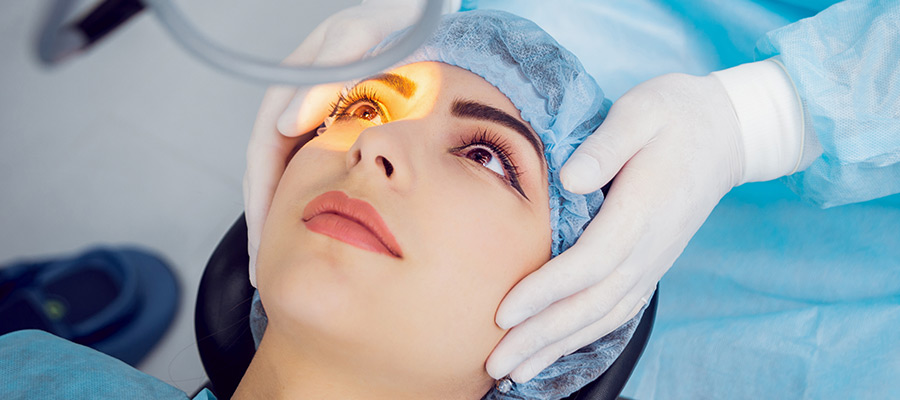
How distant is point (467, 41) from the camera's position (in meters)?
1.03

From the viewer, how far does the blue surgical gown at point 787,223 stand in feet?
3.61

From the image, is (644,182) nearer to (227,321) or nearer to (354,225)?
(354,225)

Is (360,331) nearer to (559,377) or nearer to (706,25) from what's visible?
(559,377)

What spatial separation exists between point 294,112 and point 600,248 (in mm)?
583

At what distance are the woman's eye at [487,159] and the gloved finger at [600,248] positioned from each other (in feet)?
0.53

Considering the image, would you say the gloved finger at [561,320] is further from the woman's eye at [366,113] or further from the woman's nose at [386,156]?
the woman's eye at [366,113]

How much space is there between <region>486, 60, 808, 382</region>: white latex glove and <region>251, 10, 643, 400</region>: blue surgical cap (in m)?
0.04

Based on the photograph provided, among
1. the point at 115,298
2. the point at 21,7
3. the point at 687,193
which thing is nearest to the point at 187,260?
the point at 115,298

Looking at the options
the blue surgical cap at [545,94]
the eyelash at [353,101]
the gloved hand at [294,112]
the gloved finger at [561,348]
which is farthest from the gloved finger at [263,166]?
the gloved finger at [561,348]

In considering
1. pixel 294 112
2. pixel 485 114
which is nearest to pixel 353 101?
pixel 294 112

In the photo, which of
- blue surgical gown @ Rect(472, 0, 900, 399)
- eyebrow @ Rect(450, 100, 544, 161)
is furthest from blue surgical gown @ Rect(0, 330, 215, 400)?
blue surgical gown @ Rect(472, 0, 900, 399)

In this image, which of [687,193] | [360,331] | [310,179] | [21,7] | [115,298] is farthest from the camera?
[21,7]

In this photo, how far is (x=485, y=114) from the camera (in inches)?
37.4

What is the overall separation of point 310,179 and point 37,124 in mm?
1508
